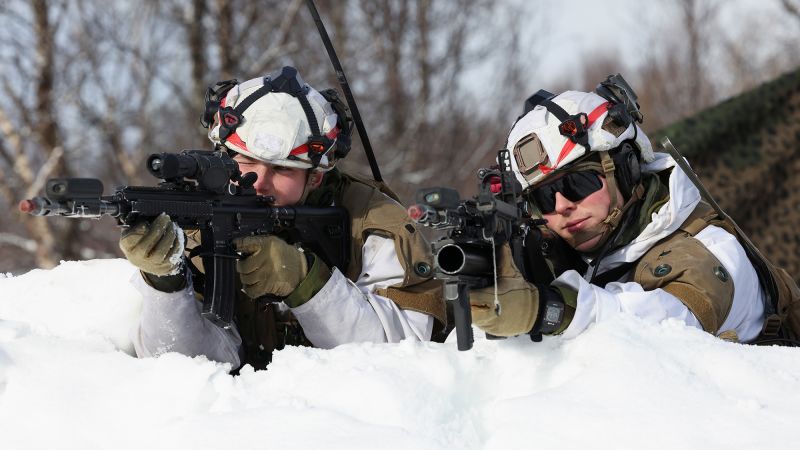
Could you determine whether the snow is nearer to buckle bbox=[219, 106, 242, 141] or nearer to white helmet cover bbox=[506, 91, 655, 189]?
white helmet cover bbox=[506, 91, 655, 189]

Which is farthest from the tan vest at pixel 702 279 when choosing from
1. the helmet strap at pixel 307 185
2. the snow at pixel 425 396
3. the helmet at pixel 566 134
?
the helmet strap at pixel 307 185

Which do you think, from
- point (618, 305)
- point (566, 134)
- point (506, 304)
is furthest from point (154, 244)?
point (566, 134)

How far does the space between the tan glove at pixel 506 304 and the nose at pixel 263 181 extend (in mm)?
1100

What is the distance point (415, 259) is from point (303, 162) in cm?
57

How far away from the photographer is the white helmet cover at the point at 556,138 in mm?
3395

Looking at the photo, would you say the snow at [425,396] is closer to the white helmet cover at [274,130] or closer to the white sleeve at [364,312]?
the white sleeve at [364,312]

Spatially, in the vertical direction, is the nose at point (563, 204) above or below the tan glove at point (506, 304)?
above

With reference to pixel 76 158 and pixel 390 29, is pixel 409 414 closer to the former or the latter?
pixel 76 158

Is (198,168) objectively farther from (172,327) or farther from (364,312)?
(364,312)

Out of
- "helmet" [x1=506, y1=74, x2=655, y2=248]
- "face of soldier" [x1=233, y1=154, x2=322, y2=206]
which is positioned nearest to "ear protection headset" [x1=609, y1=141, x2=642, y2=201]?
"helmet" [x1=506, y1=74, x2=655, y2=248]

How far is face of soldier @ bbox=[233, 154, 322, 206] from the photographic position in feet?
11.3

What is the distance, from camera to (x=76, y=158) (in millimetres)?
11367

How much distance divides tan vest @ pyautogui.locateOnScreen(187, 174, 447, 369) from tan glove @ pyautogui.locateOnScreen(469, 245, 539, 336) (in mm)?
761

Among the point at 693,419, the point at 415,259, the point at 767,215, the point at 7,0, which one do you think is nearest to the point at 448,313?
the point at 415,259
